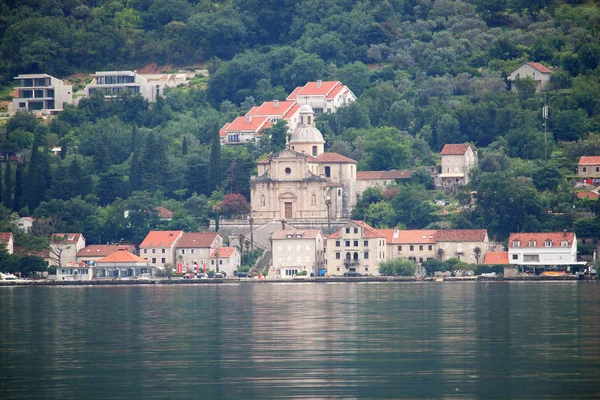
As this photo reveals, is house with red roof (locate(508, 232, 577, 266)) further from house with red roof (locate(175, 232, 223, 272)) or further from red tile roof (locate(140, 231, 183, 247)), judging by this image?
red tile roof (locate(140, 231, 183, 247))

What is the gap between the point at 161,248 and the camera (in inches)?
4166

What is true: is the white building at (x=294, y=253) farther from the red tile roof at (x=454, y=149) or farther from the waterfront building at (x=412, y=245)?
the red tile roof at (x=454, y=149)

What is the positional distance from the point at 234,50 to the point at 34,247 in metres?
61.2

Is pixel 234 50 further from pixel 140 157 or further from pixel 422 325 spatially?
pixel 422 325

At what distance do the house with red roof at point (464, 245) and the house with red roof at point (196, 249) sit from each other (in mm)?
16638

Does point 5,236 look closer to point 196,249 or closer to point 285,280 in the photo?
point 196,249

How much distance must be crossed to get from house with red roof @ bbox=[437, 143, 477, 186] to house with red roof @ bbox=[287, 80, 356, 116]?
20757 mm

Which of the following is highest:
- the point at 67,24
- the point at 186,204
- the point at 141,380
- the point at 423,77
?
the point at 67,24

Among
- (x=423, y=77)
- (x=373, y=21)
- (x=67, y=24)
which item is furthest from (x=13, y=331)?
(x=67, y=24)

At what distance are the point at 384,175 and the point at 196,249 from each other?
18.5 meters

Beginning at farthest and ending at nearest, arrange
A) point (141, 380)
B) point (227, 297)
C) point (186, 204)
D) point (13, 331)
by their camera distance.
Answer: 1. point (186, 204)
2. point (227, 297)
3. point (13, 331)
4. point (141, 380)

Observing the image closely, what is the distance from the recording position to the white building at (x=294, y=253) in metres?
103

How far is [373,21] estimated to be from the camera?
155375 mm

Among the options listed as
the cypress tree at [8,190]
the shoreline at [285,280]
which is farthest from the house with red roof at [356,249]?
the cypress tree at [8,190]
